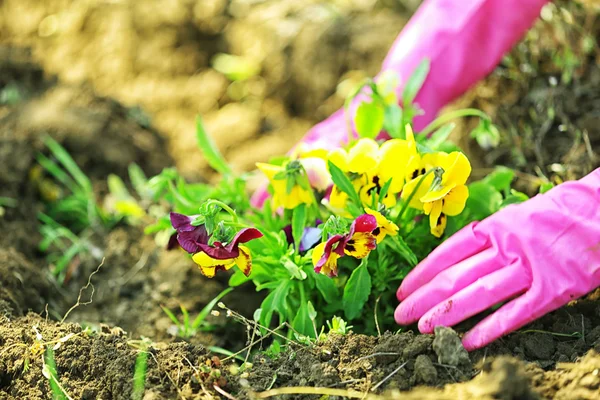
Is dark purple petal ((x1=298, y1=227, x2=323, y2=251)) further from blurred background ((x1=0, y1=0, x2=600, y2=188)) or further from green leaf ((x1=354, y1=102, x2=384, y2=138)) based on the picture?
blurred background ((x1=0, y1=0, x2=600, y2=188))

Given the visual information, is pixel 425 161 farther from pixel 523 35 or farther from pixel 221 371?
pixel 523 35

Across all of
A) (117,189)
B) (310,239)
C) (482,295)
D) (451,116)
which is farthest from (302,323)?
(117,189)

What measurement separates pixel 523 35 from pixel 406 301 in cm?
119

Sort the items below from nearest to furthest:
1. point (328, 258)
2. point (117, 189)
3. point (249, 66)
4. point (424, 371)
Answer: point (424, 371) → point (328, 258) → point (117, 189) → point (249, 66)

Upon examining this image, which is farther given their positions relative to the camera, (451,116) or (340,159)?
(451,116)

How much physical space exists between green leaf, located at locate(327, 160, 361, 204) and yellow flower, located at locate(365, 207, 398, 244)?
0.35ft

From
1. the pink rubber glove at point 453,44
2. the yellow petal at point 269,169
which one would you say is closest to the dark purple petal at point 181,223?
the yellow petal at point 269,169

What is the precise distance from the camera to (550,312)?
1547 millimetres

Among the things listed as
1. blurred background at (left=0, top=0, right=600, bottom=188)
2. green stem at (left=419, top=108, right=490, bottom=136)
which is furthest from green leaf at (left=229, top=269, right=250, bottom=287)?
blurred background at (left=0, top=0, right=600, bottom=188)

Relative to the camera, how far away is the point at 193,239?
1.38m

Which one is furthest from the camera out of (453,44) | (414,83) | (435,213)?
(453,44)

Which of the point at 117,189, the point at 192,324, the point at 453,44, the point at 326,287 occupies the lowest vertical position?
the point at 192,324

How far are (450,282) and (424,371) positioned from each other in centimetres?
27

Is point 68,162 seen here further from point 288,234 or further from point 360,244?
point 360,244
